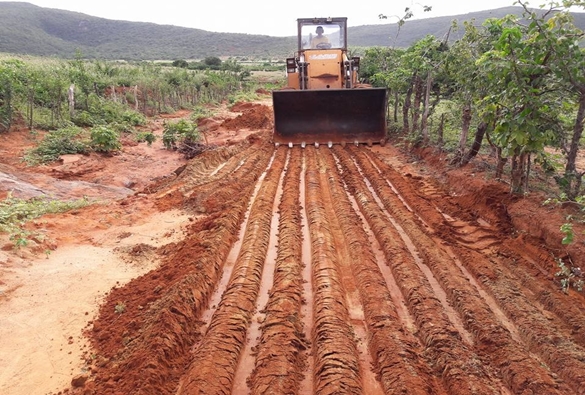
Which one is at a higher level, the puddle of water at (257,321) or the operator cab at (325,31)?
the operator cab at (325,31)

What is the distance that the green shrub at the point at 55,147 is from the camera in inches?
435

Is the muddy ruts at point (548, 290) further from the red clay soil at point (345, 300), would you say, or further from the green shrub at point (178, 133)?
the green shrub at point (178, 133)

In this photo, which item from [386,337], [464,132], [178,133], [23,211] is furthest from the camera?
[178,133]

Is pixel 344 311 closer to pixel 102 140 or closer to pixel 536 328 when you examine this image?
pixel 536 328

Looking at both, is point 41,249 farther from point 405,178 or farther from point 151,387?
point 405,178

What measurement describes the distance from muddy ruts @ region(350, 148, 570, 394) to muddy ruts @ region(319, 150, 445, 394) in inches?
25.2

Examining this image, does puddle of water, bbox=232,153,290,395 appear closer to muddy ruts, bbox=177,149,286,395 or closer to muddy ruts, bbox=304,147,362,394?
muddy ruts, bbox=177,149,286,395

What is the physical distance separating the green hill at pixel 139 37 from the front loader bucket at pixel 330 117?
49.1m

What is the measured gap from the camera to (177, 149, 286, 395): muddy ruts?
11.3ft

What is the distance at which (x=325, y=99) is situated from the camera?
12.1 meters

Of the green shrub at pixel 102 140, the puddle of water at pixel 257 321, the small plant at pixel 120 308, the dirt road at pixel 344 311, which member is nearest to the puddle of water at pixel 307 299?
the dirt road at pixel 344 311

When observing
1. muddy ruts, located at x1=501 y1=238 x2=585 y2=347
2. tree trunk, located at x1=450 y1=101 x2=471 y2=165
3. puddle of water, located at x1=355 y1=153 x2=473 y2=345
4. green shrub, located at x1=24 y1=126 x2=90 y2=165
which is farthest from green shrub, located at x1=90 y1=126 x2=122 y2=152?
muddy ruts, located at x1=501 y1=238 x2=585 y2=347

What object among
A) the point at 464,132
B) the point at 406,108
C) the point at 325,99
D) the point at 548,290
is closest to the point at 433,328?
the point at 548,290

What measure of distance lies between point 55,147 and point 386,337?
11.5m
